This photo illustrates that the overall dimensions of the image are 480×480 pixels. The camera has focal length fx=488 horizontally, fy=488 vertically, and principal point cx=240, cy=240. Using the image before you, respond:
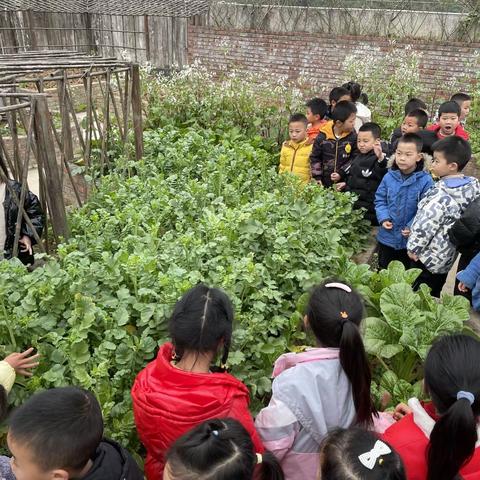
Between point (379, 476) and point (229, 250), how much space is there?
6.78 feet

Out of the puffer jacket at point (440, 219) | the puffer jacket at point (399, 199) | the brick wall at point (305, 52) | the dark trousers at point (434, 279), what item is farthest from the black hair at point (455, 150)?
the brick wall at point (305, 52)

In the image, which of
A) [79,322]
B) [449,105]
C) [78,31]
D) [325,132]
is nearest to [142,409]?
[79,322]

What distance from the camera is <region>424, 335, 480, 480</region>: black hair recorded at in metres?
1.53

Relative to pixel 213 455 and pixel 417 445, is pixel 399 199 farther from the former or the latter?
pixel 213 455

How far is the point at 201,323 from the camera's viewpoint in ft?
6.45

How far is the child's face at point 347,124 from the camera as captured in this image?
15.9 ft

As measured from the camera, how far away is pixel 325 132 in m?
5.13

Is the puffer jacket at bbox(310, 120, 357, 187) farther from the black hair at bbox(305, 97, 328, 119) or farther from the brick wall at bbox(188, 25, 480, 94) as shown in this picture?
the brick wall at bbox(188, 25, 480, 94)

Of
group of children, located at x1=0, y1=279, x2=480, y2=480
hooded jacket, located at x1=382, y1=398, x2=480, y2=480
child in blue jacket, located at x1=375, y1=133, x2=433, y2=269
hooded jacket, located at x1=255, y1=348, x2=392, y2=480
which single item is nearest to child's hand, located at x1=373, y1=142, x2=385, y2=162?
child in blue jacket, located at x1=375, y1=133, x2=433, y2=269

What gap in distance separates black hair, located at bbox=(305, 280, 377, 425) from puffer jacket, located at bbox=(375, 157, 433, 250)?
7.15 ft

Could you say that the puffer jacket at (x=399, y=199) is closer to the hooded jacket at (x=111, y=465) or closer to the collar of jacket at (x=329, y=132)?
the collar of jacket at (x=329, y=132)

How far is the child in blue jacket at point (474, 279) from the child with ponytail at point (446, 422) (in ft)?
5.95

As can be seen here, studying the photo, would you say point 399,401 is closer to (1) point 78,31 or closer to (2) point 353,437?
(2) point 353,437

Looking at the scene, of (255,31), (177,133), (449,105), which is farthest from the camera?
(255,31)
